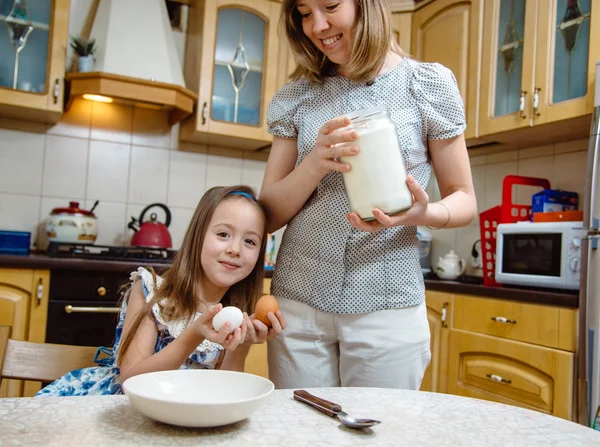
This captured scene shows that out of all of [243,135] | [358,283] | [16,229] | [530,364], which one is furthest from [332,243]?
[16,229]

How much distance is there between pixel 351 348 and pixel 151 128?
2.08 metres

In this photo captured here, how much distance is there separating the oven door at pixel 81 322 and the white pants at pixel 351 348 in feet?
3.89

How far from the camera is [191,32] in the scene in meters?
2.87

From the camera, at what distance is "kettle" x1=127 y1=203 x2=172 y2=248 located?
8.28 feet

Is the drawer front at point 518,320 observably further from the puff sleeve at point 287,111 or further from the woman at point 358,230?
the puff sleeve at point 287,111

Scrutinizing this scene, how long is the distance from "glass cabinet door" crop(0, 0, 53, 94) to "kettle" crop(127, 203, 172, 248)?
26.6 inches

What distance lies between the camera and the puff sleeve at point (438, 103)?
3.47 feet

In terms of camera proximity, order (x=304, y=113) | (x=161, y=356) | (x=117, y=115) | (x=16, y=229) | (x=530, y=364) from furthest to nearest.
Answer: (x=117, y=115) < (x=16, y=229) < (x=530, y=364) < (x=304, y=113) < (x=161, y=356)

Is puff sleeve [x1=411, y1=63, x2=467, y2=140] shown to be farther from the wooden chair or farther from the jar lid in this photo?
the jar lid

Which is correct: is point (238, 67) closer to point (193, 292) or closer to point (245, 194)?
point (245, 194)

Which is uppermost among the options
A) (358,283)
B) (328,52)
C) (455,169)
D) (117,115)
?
(117,115)

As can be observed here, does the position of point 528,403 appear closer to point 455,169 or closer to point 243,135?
point 455,169

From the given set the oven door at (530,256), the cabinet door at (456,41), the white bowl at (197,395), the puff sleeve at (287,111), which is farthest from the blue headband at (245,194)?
the cabinet door at (456,41)

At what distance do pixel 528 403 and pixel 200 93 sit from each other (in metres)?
1.84
